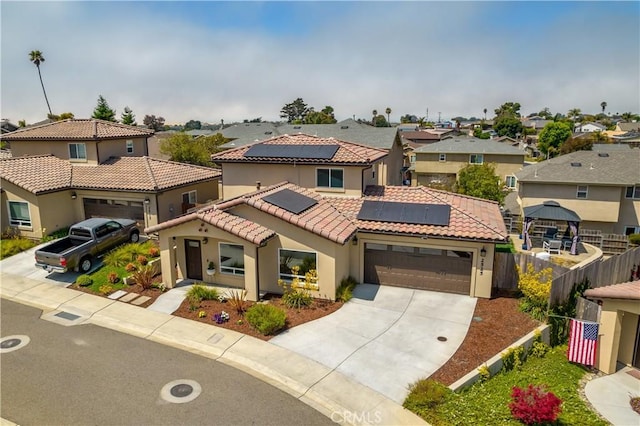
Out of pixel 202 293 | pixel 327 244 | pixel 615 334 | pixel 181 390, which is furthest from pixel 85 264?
pixel 615 334

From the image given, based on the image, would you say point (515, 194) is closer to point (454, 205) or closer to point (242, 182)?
point (454, 205)

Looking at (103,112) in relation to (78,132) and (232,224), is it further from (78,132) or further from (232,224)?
(232,224)

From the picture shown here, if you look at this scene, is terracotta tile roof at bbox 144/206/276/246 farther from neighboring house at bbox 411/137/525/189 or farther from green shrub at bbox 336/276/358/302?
neighboring house at bbox 411/137/525/189

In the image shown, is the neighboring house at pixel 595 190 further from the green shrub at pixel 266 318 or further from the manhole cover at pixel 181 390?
the manhole cover at pixel 181 390

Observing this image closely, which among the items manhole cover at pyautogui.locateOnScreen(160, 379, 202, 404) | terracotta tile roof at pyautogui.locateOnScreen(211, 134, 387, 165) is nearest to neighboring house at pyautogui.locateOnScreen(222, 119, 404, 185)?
terracotta tile roof at pyautogui.locateOnScreen(211, 134, 387, 165)

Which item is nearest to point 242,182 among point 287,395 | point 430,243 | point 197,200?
point 197,200

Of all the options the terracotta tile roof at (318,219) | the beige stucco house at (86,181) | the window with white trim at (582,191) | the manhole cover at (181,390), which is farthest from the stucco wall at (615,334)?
the beige stucco house at (86,181)

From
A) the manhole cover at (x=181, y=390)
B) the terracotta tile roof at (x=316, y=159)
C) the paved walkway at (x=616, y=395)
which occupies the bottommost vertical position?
the paved walkway at (x=616, y=395)
